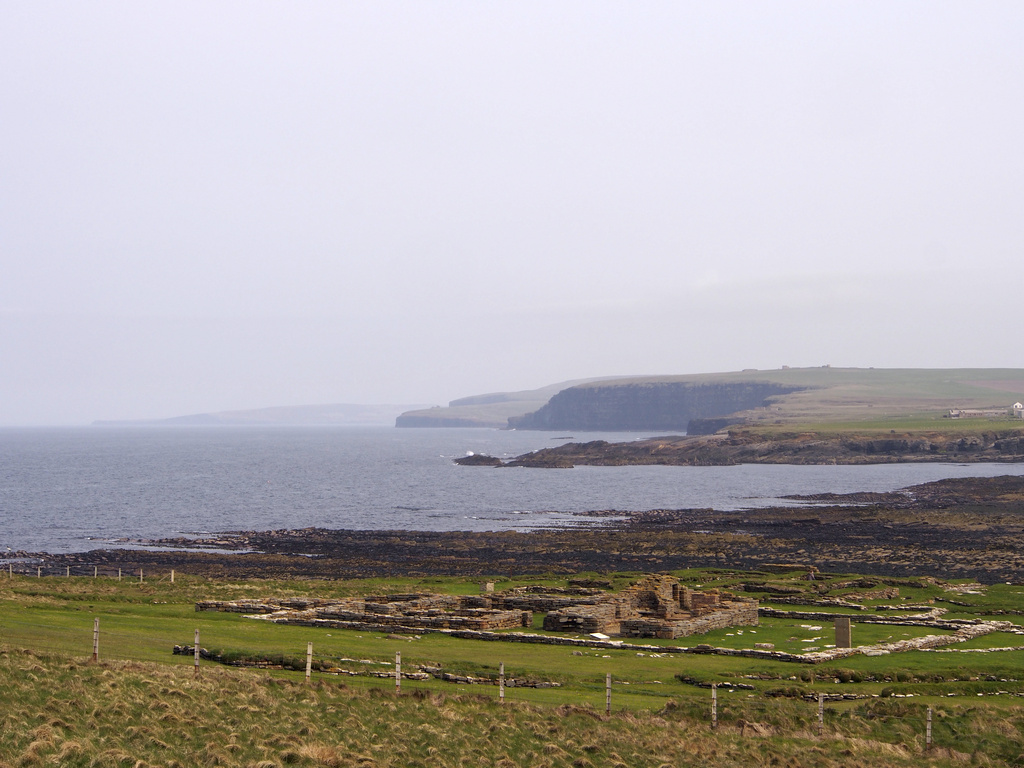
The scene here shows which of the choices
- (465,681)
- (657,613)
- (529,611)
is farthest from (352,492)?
(465,681)

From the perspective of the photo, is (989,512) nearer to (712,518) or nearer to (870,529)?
(870,529)

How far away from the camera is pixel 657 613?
33.9 metres

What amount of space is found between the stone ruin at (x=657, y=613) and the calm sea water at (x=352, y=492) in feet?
153

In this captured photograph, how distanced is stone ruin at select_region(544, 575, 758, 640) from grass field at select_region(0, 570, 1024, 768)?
4.20 ft

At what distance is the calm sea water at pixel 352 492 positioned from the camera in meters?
86.2

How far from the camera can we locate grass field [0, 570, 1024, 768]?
1577 centimetres

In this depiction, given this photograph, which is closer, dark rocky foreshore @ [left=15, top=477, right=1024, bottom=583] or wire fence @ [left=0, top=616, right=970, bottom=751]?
wire fence @ [left=0, top=616, right=970, bottom=751]

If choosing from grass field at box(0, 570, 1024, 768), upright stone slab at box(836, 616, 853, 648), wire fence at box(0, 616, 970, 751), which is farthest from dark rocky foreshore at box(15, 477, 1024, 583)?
wire fence at box(0, 616, 970, 751)

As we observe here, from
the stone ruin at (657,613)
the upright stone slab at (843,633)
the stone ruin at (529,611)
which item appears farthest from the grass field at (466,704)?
the stone ruin at (529,611)

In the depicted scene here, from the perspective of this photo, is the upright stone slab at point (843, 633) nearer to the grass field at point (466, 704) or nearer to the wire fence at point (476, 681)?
the grass field at point (466, 704)

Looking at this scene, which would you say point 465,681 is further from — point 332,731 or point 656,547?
point 656,547

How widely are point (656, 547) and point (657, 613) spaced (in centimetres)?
3354

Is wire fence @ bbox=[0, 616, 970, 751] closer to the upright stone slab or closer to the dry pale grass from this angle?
the dry pale grass

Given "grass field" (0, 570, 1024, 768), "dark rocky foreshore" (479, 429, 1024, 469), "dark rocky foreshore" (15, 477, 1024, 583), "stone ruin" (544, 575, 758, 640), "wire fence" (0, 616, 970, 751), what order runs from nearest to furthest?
"grass field" (0, 570, 1024, 768) → "wire fence" (0, 616, 970, 751) → "stone ruin" (544, 575, 758, 640) → "dark rocky foreshore" (15, 477, 1024, 583) → "dark rocky foreshore" (479, 429, 1024, 469)
